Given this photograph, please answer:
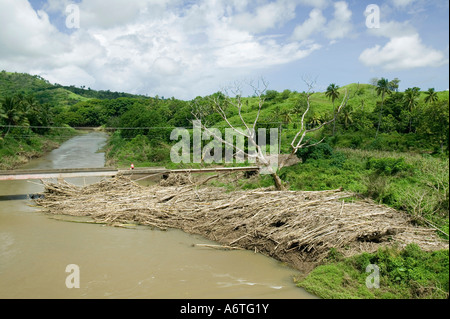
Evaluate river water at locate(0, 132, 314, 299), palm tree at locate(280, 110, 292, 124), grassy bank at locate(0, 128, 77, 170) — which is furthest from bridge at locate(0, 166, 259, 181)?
palm tree at locate(280, 110, 292, 124)

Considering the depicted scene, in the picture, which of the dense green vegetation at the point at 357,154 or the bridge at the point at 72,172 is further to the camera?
the bridge at the point at 72,172

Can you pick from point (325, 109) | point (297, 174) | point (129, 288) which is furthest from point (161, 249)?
point (325, 109)

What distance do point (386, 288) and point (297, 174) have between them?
384 inches

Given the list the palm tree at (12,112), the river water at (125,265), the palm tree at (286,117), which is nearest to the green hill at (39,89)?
the palm tree at (12,112)

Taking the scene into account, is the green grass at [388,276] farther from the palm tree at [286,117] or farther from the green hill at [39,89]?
the green hill at [39,89]

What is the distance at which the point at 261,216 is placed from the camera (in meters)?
10.6

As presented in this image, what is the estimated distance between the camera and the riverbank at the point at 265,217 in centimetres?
891

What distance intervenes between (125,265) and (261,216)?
4.40 meters

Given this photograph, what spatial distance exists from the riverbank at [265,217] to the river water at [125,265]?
Answer: 0.47m

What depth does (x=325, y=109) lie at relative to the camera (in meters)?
49.2

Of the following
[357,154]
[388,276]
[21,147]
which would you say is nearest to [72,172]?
[388,276]

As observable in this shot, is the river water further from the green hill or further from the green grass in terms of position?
the green hill

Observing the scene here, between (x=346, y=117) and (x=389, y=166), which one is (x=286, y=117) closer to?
(x=346, y=117)

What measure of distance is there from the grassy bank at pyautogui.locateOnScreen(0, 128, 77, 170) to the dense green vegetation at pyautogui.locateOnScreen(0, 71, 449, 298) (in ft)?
0.36
